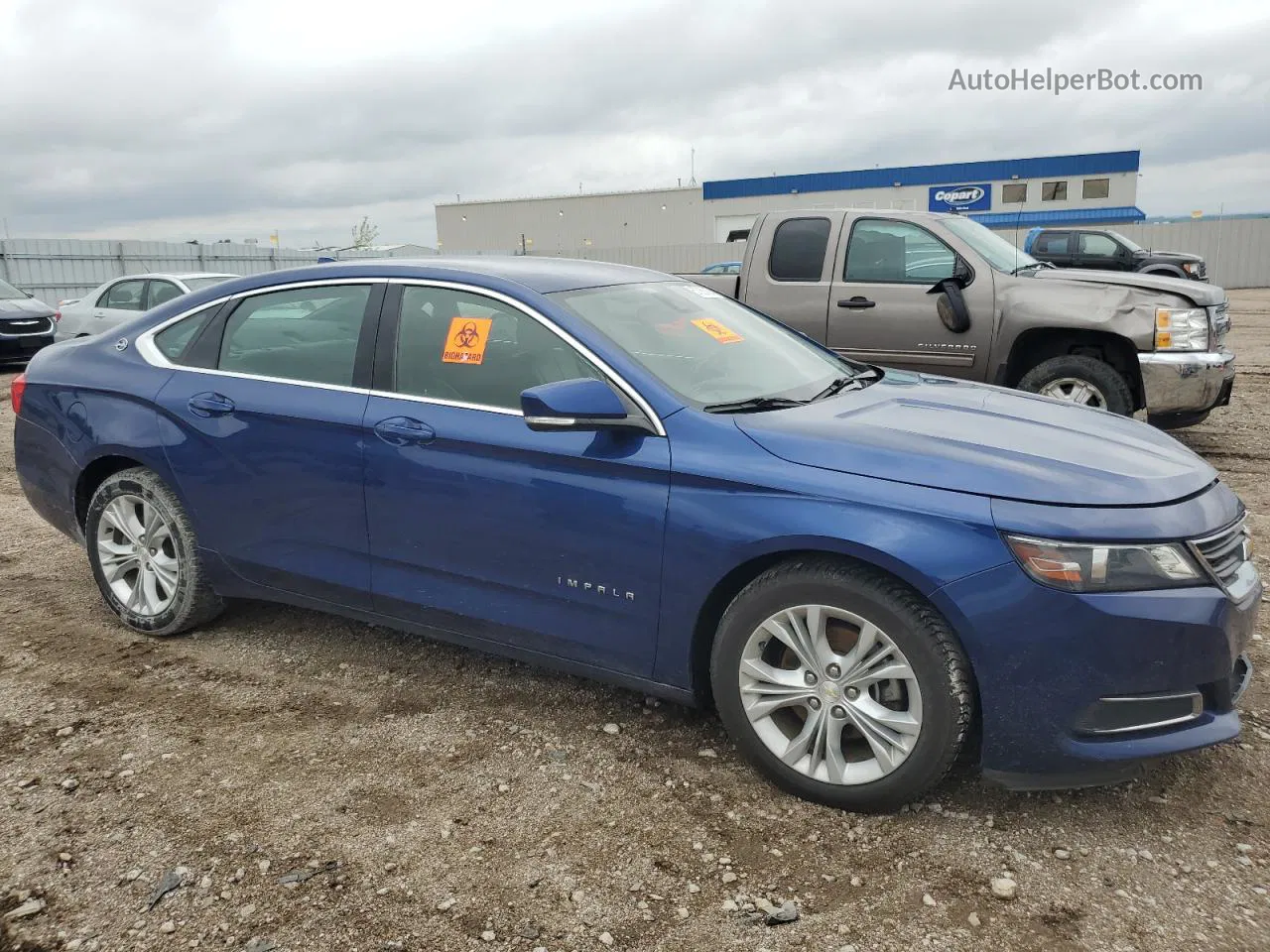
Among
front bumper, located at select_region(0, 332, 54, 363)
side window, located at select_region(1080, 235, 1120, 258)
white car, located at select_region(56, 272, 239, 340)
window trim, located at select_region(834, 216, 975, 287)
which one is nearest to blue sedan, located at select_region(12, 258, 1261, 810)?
window trim, located at select_region(834, 216, 975, 287)

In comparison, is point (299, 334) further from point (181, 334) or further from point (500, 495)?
point (500, 495)

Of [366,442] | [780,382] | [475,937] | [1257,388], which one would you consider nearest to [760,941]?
[475,937]

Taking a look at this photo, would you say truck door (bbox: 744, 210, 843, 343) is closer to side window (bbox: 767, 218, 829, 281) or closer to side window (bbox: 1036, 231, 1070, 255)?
side window (bbox: 767, 218, 829, 281)

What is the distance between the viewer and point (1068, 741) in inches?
106

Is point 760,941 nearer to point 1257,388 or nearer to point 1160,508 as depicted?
point 1160,508

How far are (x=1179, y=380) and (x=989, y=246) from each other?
5.35 ft

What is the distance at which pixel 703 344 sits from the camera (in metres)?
3.65

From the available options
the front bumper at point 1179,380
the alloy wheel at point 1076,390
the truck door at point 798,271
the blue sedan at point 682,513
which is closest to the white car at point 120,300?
the truck door at point 798,271

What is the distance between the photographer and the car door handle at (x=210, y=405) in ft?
13.0

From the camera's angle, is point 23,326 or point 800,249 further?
point 23,326

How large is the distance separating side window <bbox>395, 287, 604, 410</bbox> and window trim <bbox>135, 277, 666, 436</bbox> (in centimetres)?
2

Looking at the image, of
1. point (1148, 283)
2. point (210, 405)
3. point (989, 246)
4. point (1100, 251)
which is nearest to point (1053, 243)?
point (1100, 251)

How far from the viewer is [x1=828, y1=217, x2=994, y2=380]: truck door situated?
23.6 ft

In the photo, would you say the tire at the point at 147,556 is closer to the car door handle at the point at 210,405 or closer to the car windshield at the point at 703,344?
the car door handle at the point at 210,405
